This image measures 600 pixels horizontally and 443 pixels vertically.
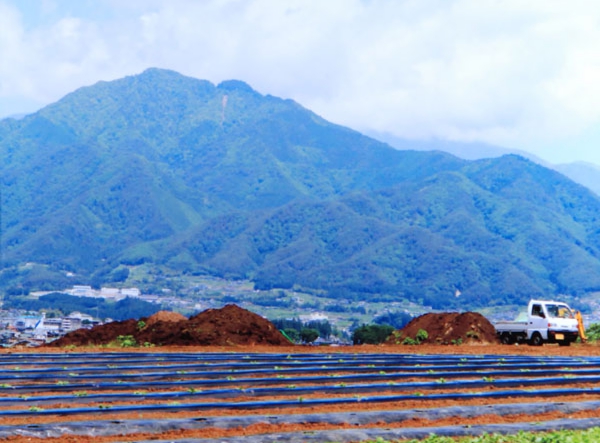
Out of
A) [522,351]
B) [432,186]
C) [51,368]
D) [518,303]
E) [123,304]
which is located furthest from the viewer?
[432,186]

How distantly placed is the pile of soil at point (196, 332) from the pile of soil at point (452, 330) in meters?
4.77

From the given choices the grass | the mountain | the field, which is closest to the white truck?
the field

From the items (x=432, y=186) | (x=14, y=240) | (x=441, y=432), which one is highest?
(x=432, y=186)

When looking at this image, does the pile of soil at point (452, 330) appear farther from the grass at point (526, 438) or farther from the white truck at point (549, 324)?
the grass at point (526, 438)

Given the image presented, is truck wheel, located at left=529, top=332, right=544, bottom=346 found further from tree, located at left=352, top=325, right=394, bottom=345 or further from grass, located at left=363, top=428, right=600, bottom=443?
grass, located at left=363, top=428, right=600, bottom=443

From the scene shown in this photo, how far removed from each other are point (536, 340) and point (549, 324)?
84cm

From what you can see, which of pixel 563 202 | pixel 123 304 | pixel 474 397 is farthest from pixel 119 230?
pixel 474 397

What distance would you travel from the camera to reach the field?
38.3ft

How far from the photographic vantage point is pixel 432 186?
14500 cm

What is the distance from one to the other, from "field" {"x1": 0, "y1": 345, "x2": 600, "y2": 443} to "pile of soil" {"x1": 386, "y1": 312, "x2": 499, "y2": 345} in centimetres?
502

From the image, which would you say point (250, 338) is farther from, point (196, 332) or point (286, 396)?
point (286, 396)

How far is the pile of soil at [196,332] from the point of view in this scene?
28109mm

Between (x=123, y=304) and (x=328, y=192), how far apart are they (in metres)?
94.5

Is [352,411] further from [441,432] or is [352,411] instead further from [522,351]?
[522,351]
